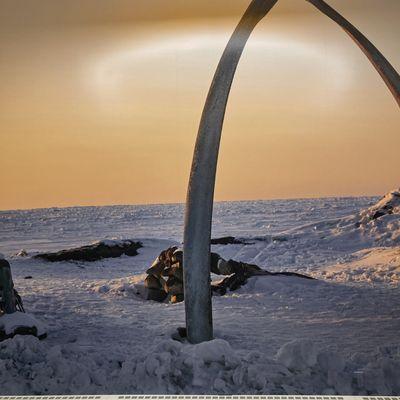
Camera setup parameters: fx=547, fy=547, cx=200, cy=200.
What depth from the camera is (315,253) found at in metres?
2.90

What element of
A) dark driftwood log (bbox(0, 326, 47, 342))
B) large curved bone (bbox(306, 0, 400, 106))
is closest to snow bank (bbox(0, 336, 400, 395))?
dark driftwood log (bbox(0, 326, 47, 342))

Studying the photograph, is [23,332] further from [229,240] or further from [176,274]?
[229,240]

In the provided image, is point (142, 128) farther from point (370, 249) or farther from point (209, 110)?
point (370, 249)

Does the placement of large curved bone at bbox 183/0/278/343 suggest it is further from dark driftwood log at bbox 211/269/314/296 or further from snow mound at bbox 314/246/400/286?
snow mound at bbox 314/246/400/286

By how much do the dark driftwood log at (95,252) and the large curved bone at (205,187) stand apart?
0.52 meters

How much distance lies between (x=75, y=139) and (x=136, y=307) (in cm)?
91

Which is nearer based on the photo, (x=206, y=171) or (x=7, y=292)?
(x=206, y=171)

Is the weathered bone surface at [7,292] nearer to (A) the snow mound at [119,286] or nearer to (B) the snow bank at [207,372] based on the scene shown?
(B) the snow bank at [207,372]

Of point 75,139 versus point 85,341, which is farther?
point 75,139

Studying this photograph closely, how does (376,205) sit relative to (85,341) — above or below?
above

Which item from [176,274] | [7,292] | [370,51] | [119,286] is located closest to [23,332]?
[7,292]

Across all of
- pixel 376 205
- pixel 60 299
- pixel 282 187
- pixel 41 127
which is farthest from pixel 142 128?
pixel 376 205

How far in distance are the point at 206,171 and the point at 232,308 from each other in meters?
0.75

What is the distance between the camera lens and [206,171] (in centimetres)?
240
